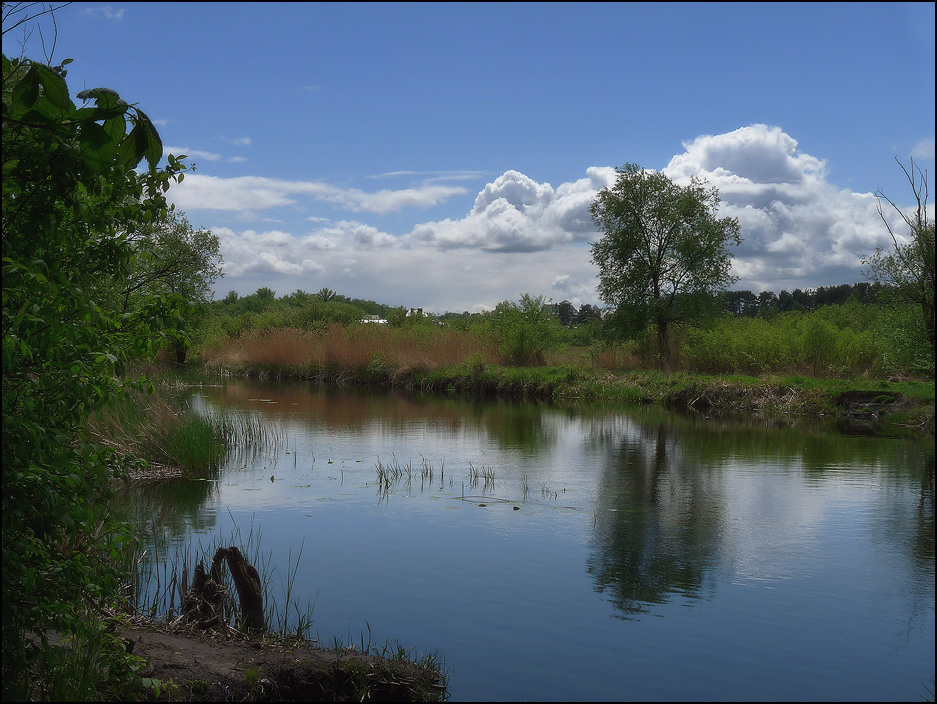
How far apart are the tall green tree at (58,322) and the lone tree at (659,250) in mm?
33083

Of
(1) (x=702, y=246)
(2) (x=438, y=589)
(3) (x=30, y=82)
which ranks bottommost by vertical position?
(2) (x=438, y=589)

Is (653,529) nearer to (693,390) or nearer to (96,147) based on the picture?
(96,147)

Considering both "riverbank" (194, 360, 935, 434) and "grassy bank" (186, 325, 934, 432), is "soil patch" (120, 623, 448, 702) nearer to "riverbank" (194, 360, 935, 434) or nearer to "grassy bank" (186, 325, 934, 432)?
"riverbank" (194, 360, 935, 434)

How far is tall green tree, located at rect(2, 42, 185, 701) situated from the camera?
2955mm

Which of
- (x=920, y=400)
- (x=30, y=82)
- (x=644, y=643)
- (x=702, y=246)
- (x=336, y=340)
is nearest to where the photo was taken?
(x=30, y=82)

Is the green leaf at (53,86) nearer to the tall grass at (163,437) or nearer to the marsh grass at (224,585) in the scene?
the marsh grass at (224,585)

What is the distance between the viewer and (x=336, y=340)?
4100 cm

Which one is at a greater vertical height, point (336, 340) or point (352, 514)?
point (336, 340)

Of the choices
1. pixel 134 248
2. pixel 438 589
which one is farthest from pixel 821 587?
pixel 134 248

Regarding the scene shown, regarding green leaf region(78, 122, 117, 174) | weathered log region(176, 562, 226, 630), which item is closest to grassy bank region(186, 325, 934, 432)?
weathered log region(176, 562, 226, 630)

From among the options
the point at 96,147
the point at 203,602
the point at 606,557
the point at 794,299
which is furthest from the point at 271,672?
the point at 794,299

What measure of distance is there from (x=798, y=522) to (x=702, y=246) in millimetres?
26370

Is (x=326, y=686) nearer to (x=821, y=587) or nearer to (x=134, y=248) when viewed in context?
(x=134, y=248)

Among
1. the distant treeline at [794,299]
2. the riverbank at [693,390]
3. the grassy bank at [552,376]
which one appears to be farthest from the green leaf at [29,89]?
the distant treeline at [794,299]
